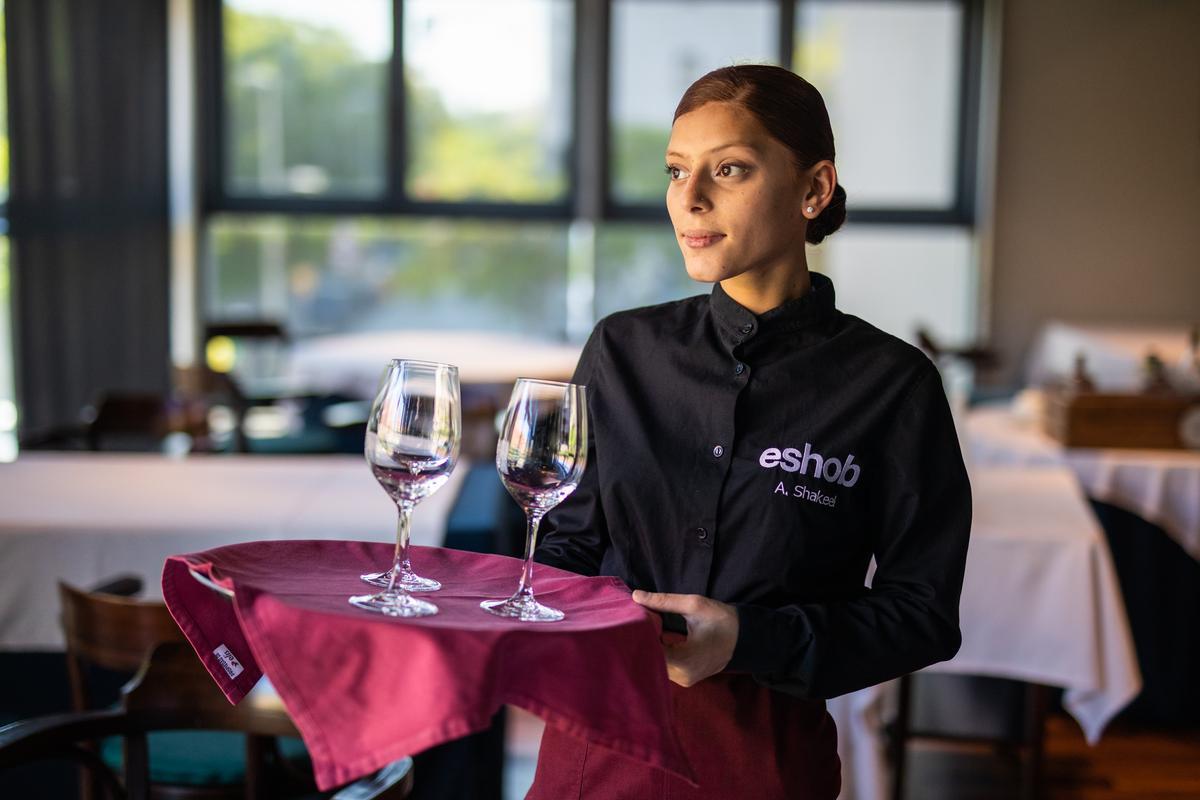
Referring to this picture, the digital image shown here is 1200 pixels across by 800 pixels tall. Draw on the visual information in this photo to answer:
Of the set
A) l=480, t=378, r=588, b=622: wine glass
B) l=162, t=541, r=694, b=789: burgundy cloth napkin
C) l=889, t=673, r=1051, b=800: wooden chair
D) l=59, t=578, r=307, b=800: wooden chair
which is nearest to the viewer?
l=162, t=541, r=694, b=789: burgundy cloth napkin

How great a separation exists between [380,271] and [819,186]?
7080 mm

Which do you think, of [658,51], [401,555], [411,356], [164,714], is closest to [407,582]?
[401,555]

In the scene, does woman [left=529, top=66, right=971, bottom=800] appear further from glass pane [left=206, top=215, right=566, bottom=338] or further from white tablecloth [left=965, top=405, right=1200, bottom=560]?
glass pane [left=206, top=215, right=566, bottom=338]

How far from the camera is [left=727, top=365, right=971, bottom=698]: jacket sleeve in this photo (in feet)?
3.98

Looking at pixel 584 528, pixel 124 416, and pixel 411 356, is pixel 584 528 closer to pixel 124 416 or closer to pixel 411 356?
pixel 124 416

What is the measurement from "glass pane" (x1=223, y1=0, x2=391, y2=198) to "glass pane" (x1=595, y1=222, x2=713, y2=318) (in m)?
1.48

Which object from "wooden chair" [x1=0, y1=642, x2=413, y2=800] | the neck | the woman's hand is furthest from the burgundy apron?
"wooden chair" [x1=0, y1=642, x2=413, y2=800]

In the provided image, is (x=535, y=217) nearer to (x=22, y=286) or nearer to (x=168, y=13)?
(x=168, y=13)

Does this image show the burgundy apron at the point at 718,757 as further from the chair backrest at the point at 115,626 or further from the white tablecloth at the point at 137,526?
the white tablecloth at the point at 137,526

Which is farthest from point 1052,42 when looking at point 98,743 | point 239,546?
point 239,546

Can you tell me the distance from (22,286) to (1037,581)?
4.38 metres

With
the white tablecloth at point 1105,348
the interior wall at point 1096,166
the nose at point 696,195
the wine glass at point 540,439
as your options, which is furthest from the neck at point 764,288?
the interior wall at point 1096,166

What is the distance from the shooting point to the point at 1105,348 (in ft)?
22.8

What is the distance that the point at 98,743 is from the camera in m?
2.18
